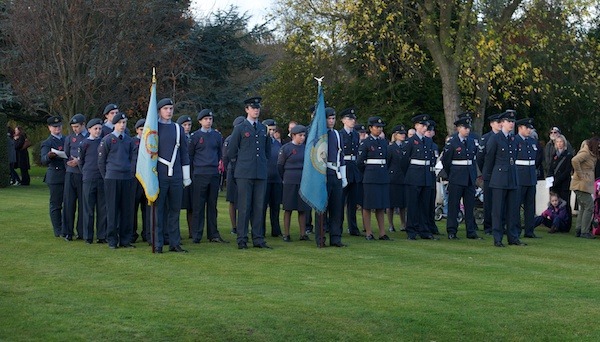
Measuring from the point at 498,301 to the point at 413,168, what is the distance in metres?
7.87

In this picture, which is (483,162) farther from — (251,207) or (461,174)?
(251,207)

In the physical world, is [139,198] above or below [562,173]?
below

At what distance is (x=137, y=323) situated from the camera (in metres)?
10.0

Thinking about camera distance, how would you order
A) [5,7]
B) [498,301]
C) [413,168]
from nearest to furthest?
[498,301] → [413,168] → [5,7]

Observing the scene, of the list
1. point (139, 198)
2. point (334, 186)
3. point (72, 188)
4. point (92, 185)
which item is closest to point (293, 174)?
point (334, 186)

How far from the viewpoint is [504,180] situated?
17969 millimetres

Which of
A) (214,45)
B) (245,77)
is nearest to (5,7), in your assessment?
(214,45)

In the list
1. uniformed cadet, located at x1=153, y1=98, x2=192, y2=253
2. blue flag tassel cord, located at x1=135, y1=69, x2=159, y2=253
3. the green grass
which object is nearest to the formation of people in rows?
uniformed cadet, located at x1=153, y1=98, x2=192, y2=253

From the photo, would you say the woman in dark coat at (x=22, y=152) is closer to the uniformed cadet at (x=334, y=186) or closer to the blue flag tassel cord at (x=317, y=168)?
the uniformed cadet at (x=334, y=186)

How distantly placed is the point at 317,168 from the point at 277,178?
2620mm

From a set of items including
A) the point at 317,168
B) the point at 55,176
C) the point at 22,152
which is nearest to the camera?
the point at 317,168

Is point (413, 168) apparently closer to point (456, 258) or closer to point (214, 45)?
point (456, 258)

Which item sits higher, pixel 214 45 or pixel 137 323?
pixel 214 45

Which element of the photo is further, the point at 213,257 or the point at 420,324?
the point at 213,257
